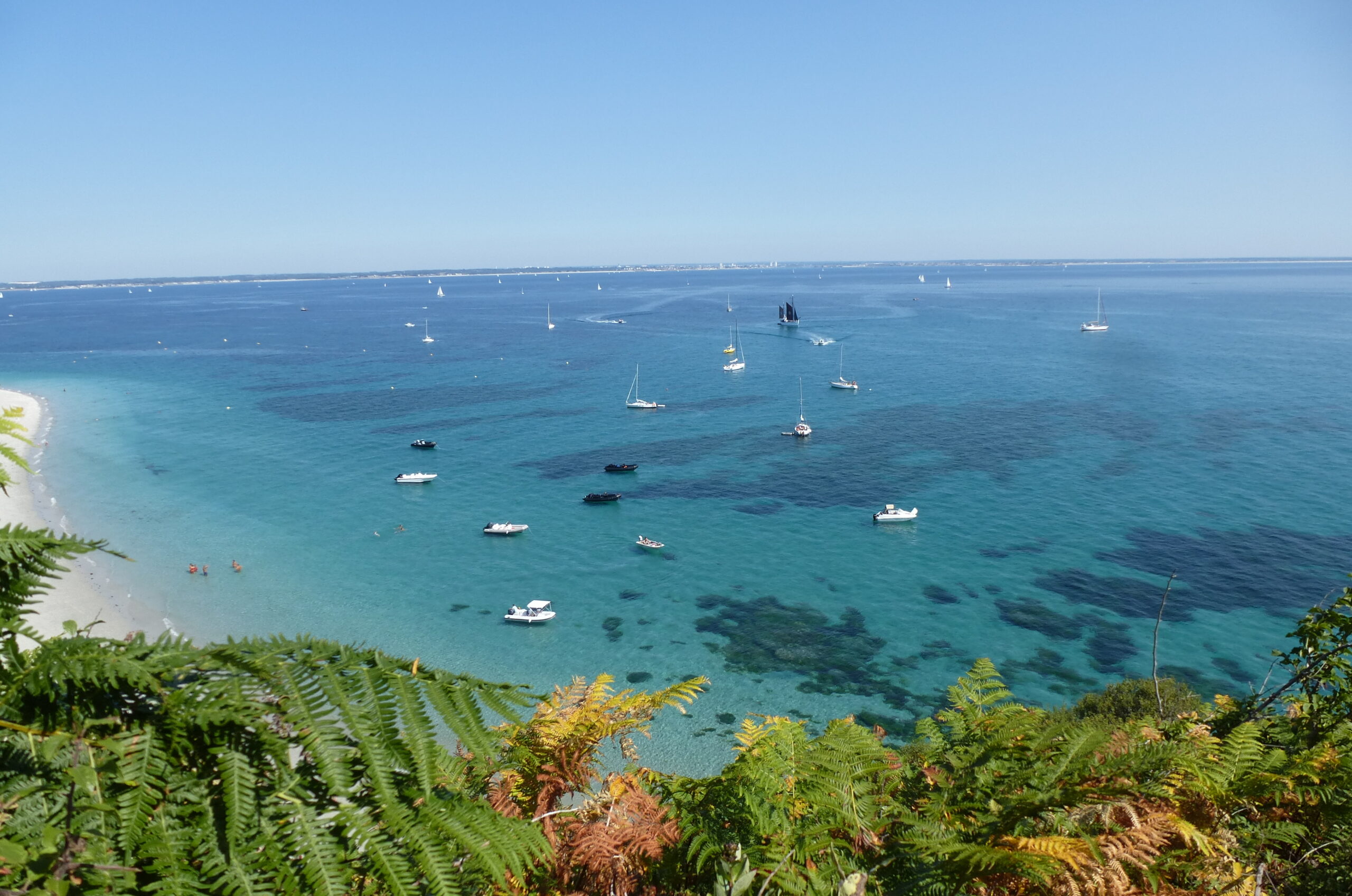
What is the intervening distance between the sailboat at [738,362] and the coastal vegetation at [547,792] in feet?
302

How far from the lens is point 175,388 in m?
88.2

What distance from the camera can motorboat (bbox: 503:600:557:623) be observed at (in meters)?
33.1

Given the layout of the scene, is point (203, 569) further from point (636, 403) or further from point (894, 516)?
point (636, 403)

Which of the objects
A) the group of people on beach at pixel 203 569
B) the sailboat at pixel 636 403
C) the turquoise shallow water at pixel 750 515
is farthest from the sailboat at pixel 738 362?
the group of people on beach at pixel 203 569

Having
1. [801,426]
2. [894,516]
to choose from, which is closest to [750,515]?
[894,516]

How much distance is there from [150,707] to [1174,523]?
166 ft

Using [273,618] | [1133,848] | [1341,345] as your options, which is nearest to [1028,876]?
[1133,848]

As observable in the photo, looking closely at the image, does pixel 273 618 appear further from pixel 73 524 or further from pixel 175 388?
pixel 175 388

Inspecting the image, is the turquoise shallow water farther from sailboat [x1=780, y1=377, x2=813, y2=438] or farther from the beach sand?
the beach sand

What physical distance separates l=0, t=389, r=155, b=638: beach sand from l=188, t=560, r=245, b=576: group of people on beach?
3.10m

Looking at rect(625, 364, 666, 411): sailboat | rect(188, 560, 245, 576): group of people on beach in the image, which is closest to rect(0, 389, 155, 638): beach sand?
rect(188, 560, 245, 576): group of people on beach

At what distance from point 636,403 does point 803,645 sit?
46.3m

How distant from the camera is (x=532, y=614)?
1304 inches

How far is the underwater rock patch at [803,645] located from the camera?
28.5 meters
